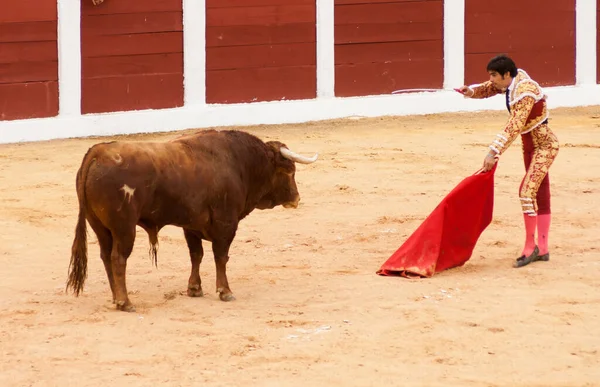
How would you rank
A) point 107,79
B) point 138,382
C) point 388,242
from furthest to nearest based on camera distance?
point 107,79
point 388,242
point 138,382

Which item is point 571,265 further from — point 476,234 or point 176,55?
point 176,55

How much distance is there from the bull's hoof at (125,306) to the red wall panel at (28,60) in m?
5.24

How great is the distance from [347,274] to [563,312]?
3.99 feet

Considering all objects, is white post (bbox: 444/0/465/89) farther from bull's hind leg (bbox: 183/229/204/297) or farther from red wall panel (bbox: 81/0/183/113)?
bull's hind leg (bbox: 183/229/204/297)

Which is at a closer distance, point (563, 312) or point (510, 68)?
point (563, 312)

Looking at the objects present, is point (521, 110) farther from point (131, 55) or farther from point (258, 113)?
point (258, 113)

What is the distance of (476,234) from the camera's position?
6.52 meters

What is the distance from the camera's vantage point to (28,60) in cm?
1049

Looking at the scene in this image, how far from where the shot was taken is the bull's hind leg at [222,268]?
18.9 ft

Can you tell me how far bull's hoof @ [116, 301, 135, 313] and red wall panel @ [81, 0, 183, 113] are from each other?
551cm

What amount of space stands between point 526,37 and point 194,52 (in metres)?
3.63

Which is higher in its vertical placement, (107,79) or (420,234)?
(107,79)

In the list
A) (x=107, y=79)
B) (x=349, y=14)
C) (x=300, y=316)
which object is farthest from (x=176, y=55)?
(x=300, y=316)

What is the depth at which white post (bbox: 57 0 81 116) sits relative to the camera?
10.6m
